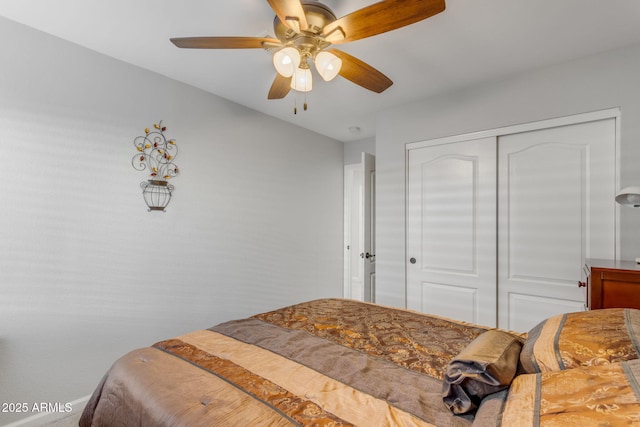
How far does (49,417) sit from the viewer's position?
6.46ft

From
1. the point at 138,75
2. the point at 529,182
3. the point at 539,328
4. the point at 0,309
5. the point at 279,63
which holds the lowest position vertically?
the point at 0,309

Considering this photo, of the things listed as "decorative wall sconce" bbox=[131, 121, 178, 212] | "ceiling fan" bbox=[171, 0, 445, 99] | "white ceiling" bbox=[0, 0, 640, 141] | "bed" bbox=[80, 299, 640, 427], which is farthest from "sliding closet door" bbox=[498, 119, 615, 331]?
"decorative wall sconce" bbox=[131, 121, 178, 212]

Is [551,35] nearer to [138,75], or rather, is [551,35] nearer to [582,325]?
[582,325]

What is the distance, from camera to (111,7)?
1707 mm

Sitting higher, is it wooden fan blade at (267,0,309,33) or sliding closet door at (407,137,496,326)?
wooden fan blade at (267,0,309,33)

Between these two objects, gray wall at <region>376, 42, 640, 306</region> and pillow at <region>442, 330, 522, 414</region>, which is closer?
pillow at <region>442, 330, 522, 414</region>

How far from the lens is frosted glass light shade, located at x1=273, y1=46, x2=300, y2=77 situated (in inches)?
59.4

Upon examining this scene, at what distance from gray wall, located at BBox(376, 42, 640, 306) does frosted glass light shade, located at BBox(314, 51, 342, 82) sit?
5.25ft

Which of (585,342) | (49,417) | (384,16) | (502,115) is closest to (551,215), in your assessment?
(502,115)

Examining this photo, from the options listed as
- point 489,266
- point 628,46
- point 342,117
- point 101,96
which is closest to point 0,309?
point 101,96

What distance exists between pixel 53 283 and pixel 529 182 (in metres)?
3.46

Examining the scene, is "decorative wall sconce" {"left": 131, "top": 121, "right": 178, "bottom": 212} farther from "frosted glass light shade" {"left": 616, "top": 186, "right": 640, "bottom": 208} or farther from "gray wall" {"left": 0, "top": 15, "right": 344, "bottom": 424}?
"frosted glass light shade" {"left": 616, "top": 186, "right": 640, "bottom": 208}

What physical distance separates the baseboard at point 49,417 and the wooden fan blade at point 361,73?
2734 mm

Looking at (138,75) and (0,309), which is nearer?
(0,309)
